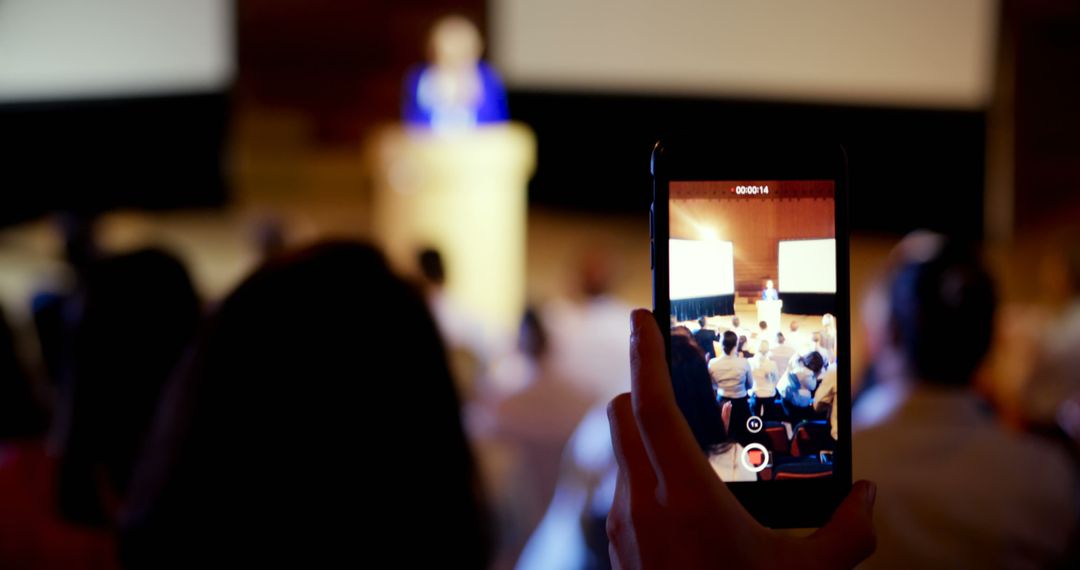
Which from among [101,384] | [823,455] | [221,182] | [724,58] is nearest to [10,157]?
[221,182]

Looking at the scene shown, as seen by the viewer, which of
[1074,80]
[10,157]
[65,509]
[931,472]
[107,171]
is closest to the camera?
[931,472]

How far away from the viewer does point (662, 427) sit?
46 centimetres

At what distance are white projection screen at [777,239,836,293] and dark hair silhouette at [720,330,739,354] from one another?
1.5 inches

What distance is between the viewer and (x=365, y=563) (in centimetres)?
97

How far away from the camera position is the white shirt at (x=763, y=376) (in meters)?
0.57

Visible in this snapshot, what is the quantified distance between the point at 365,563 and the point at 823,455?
552 mm

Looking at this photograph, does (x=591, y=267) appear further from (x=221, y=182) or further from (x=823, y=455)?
(x=221, y=182)

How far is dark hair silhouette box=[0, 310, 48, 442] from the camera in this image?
103 inches

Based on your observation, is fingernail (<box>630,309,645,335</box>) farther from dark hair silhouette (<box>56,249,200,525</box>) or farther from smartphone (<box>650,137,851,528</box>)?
dark hair silhouette (<box>56,249,200,525</box>)

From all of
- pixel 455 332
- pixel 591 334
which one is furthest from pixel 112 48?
pixel 591 334

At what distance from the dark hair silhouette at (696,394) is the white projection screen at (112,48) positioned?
574cm

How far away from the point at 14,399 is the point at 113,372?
127cm

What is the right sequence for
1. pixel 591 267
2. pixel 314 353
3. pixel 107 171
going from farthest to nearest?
pixel 107 171
pixel 591 267
pixel 314 353

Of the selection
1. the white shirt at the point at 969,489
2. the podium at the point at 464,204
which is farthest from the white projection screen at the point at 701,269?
the podium at the point at 464,204
